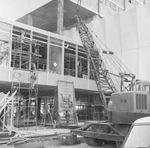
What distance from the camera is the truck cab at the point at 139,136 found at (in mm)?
5919

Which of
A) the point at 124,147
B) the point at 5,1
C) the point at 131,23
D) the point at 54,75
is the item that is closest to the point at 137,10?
the point at 131,23

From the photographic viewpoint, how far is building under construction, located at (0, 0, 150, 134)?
22312 millimetres

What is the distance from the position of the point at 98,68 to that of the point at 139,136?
66.3 feet

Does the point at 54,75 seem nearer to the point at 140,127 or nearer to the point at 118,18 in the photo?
the point at 118,18

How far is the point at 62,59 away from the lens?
27125 mm

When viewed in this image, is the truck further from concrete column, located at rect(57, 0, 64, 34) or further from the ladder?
concrete column, located at rect(57, 0, 64, 34)

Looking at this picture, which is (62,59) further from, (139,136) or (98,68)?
(139,136)

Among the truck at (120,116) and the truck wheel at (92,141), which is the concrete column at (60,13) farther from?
the truck wheel at (92,141)

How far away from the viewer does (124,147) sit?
19.7ft

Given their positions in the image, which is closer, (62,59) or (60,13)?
(62,59)

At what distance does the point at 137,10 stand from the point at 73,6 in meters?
9.63

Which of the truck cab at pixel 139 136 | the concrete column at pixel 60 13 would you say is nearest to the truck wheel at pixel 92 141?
the truck cab at pixel 139 136

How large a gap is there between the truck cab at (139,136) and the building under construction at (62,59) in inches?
433

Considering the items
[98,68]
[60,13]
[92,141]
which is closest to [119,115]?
[92,141]
